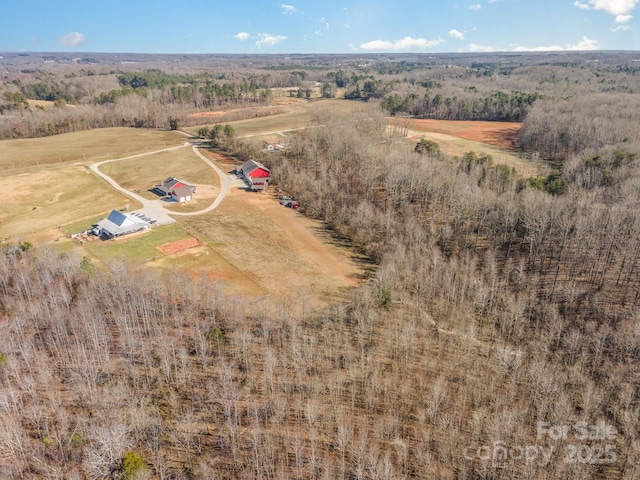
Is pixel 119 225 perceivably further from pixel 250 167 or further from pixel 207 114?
pixel 207 114

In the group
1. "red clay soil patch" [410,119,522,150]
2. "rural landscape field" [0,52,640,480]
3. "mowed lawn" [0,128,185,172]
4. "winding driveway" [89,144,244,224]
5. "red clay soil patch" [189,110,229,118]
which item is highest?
"red clay soil patch" [189,110,229,118]

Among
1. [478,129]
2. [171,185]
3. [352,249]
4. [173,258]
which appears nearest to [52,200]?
[171,185]

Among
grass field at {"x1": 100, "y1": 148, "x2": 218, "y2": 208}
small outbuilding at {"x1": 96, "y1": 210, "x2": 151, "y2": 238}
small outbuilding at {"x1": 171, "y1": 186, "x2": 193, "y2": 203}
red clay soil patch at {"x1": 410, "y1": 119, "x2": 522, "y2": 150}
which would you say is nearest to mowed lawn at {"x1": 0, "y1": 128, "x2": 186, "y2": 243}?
grass field at {"x1": 100, "y1": 148, "x2": 218, "y2": 208}

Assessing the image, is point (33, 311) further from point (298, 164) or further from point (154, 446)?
point (298, 164)

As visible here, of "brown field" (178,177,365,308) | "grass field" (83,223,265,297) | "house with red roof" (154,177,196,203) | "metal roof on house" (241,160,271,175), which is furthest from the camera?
"metal roof on house" (241,160,271,175)

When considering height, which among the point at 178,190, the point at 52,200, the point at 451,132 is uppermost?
the point at 451,132

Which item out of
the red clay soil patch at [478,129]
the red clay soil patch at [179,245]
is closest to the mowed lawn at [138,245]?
the red clay soil patch at [179,245]

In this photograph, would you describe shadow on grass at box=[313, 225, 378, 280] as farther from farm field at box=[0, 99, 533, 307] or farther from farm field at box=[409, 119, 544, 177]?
farm field at box=[409, 119, 544, 177]
